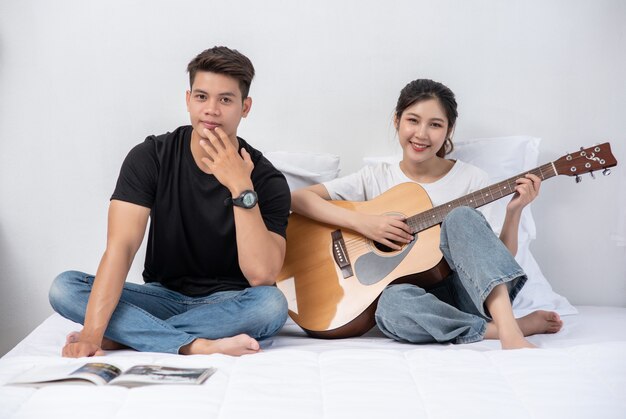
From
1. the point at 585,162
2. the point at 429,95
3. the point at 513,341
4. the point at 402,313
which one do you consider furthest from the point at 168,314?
the point at 585,162

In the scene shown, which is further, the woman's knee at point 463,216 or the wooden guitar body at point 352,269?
the wooden guitar body at point 352,269

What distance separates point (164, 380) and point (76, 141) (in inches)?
60.8

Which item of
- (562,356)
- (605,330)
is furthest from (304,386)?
(605,330)

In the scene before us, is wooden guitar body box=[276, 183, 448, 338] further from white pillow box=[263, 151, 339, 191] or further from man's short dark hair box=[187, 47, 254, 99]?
man's short dark hair box=[187, 47, 254, 99]

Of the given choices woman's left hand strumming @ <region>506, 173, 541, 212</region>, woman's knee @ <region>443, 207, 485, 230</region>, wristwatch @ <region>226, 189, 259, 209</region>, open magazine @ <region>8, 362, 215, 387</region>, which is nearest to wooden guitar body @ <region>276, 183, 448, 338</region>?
woman's knee @ <region>443, 207, 485, 230</region>

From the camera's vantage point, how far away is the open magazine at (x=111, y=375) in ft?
4.29

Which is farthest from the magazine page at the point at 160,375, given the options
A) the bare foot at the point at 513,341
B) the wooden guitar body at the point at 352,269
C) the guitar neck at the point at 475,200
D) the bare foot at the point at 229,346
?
the guitar neck at the point at 475,200

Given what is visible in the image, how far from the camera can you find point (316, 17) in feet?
8.58

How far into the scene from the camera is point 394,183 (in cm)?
230

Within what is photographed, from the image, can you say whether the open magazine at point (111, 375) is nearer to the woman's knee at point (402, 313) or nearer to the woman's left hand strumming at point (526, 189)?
the woman's knee at point (402, 313)

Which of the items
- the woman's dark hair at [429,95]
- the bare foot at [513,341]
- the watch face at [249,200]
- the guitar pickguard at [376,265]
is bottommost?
the bare foot at [513,341]

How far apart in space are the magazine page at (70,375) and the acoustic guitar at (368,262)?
2.47 ft

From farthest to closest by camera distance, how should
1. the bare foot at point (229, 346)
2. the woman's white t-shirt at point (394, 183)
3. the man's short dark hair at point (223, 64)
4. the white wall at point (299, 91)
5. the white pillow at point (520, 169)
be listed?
the white wall at point (299, 91), the white pillow at point (520, 169), the woman's white t-shirt at point (394, 183), the man's short dark hair at point (223, 64), the bare foot at point (229, 346)

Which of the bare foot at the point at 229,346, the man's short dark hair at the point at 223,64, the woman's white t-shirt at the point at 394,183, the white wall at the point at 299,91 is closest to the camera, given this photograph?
the bare foot at the point at 229,346
